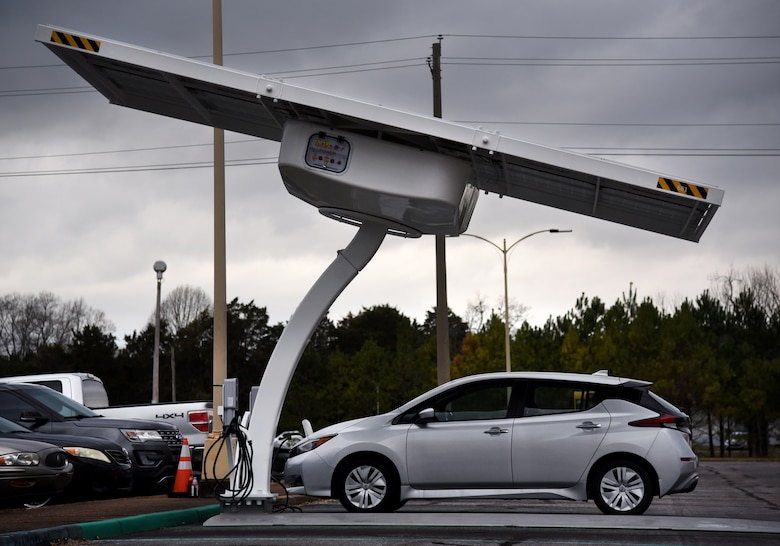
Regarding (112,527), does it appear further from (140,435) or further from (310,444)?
(140,435)

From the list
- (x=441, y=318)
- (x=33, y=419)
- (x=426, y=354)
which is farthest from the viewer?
(x=426, y=354)

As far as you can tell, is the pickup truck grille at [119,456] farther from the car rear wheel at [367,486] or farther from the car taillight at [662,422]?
the car taillight at [662,422]

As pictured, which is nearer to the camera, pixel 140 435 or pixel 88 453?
pixel 88 453

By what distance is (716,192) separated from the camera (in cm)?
1112

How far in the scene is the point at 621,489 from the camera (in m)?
11.8

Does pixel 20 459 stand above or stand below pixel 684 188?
below

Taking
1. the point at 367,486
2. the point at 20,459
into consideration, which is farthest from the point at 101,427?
the point at 367,486

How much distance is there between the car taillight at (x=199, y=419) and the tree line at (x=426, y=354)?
1325 inches

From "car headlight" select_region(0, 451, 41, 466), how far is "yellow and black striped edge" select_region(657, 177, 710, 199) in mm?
7215

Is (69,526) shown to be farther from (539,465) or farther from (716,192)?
(716,192)

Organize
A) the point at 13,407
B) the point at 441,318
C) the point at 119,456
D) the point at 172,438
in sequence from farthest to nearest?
the point at 441,318 → the point at 172,438 → the point at 13,407 → the point at 119,456

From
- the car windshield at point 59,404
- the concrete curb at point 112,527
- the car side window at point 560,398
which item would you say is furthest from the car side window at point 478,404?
the car windshield at point 59,404

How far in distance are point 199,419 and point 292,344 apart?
23.5 ft

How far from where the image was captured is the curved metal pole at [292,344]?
11797mm
